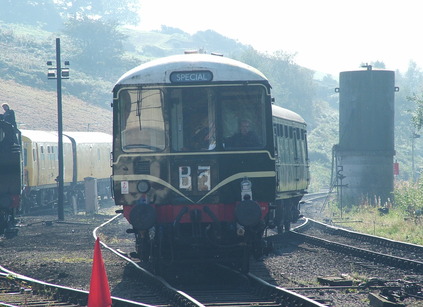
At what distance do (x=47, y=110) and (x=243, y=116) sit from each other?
56.9 metres

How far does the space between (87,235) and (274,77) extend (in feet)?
222

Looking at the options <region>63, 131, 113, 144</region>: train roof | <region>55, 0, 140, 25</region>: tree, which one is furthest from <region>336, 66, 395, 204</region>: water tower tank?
<region>55, 0, 140, 25</region>: tree

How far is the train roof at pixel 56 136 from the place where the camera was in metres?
30.9

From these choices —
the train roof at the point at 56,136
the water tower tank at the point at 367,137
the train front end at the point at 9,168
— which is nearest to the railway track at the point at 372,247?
the train front end at the point at 9,168

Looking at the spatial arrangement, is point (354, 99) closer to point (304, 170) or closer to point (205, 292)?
point (304, 170)

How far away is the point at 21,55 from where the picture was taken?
8888 cm

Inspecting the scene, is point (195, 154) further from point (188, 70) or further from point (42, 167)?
point (42, 167)

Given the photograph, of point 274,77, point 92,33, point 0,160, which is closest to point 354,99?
point 0,160

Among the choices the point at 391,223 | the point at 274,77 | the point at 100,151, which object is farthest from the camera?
the point at 274,77

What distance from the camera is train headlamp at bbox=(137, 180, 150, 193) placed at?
11922 millimetres

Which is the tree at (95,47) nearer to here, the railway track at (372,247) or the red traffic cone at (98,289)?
the railway track at (372,247)

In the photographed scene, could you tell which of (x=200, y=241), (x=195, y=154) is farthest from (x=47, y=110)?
(x=200, y=241)

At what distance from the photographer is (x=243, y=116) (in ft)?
39.5

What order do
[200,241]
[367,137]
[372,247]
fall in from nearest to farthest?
[200,241]
[372,247]
[367,137]
